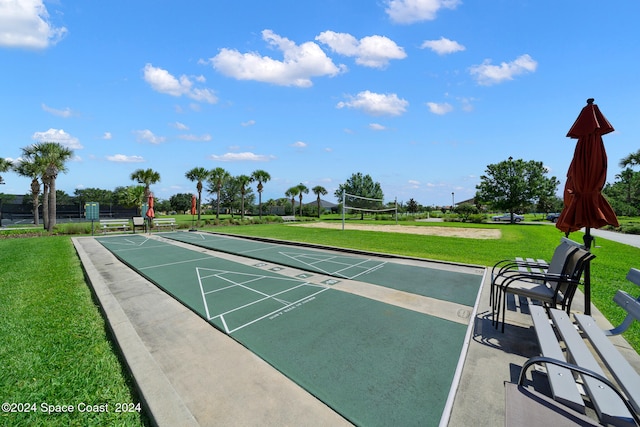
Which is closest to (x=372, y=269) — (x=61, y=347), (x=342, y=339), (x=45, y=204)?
(x=342, y=339)

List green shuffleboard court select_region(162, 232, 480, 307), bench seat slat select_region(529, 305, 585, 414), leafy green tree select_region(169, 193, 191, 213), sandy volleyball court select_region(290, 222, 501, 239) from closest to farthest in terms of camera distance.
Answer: bench seat slat select_region(529, 305, 585, 414), green shuffleboard court select_region(162, 232, 480, 307), sandy volleyball court select_region(290, 222, 501, 239), leafy green tree select_region(169, 193, 191, 213)

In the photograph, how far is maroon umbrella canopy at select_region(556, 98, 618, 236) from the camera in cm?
386

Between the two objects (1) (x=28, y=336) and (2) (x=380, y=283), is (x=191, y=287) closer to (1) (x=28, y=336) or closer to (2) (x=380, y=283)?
(1) (x=28, y=336)

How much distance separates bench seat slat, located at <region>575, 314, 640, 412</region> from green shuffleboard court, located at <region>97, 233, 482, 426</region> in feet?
4.31

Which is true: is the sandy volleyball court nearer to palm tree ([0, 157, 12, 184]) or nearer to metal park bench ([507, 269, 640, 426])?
metal park bench ([507, 269, 640, 426])

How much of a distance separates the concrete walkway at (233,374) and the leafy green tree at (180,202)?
7699cm

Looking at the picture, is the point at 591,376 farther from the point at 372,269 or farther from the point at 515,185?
the point at 515,185

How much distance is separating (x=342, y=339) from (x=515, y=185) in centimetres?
4188

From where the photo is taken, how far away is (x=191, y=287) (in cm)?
632

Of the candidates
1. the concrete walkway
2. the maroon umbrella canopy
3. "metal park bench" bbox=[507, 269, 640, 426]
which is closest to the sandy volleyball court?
the maroon umbrella canopy

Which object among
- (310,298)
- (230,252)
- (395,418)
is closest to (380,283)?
(310,298)

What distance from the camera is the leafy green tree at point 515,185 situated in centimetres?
3625

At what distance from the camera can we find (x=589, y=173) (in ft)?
12.9

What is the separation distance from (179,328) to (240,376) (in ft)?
5.91
